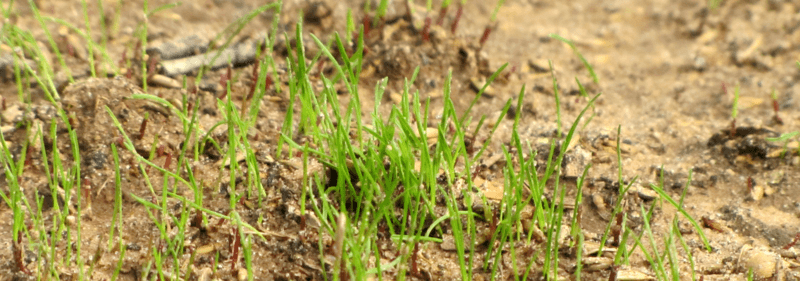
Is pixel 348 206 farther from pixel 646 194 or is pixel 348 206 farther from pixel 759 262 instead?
pixel 759 262

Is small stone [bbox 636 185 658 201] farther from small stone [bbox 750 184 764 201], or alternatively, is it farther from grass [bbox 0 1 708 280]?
small stone [bbox 750 184 764 201]

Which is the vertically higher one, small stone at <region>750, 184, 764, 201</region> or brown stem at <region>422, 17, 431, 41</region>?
brown stem at <region>422, 17, 431, 41</region>

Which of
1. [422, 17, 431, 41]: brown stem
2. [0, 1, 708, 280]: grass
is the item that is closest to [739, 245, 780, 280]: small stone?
[0, 1, 708, 280]: grass

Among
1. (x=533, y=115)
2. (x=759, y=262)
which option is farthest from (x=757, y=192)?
(x=533, y=115)

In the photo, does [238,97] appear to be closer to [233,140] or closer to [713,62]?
[233,140]

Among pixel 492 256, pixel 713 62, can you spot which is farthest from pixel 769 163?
pixel 492 256

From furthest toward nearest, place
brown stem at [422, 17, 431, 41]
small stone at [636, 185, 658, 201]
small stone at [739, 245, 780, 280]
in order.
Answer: brown stem at [422, 17, 431, 41], small stone at [636, 185, 658, 201], small stone at [739, 245, 780, 280]

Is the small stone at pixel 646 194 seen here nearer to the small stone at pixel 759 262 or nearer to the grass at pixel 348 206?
the grass at pixel 348 206

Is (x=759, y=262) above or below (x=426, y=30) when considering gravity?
below
